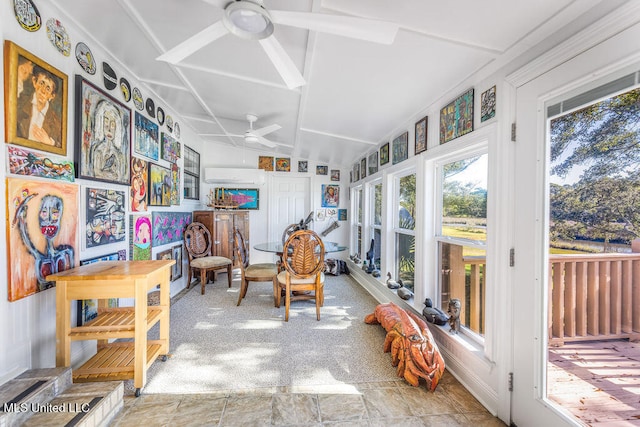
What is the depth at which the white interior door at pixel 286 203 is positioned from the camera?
214 inches

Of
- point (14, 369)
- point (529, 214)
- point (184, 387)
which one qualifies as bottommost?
point (184, 387)

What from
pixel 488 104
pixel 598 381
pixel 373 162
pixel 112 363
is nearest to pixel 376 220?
pixel 373 162

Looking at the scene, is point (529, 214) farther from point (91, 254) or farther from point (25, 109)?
point (91, 254)

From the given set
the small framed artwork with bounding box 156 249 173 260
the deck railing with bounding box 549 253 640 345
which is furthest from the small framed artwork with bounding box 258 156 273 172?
the deck railing with bounding box 549 253 640 345

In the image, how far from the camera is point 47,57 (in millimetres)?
1657

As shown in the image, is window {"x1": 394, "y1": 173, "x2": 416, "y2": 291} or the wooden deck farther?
window {"x1": 394, "y1": 173, "x2": 416, "y2": 291}

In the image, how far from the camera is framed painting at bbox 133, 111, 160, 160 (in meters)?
2.79

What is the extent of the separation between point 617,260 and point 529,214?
373mm

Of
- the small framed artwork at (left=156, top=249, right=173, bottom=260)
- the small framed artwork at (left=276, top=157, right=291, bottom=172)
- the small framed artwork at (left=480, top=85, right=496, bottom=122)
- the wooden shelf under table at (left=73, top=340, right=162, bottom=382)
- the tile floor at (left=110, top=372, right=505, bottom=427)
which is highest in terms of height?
the small framed artwork at (left=276, top=157, right=291, bottom=172)

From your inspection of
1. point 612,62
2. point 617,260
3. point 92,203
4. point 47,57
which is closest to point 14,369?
point 92,203

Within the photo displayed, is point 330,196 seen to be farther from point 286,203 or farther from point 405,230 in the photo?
point 405,230

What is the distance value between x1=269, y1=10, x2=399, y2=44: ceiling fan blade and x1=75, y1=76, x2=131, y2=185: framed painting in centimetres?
174

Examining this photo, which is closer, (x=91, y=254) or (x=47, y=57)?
(x=47, y=57)

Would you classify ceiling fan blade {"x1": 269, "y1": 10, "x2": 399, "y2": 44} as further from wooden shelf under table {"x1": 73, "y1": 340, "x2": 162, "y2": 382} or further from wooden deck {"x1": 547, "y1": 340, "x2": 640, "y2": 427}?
wooden shelf under table {"x1": 73, "y1": 340, "x2": 162, "y2": 382}
